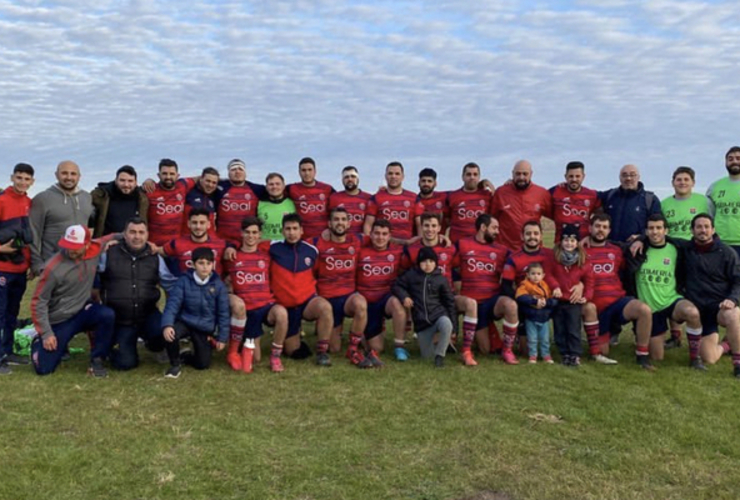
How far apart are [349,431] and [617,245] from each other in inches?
196

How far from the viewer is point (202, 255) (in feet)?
24.1

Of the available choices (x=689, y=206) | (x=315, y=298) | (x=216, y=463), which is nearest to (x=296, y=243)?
(x=315, y=298)

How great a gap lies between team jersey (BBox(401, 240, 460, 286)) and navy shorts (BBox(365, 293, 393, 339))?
558mm

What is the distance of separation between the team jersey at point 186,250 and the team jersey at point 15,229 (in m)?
1.66

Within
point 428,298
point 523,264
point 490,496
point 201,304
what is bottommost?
point 490,496

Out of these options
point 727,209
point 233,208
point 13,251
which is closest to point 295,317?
point 233,208

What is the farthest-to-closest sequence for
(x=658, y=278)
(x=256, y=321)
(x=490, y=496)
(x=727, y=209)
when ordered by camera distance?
1. (x=727, y=209)
2. (x=658, y=278)
3. (x=256, y=321)
4. (x=490, y=496)

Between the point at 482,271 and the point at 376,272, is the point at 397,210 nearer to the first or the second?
the point at 376,272

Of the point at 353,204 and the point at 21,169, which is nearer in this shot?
the point at 21,169

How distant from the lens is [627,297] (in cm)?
817

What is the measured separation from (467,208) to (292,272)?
3.01m

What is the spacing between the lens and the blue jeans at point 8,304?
24.9 ft

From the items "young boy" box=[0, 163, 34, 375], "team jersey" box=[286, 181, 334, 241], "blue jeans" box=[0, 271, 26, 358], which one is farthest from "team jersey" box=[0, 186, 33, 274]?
"team jersey" box=[286, 181, 334, 241]

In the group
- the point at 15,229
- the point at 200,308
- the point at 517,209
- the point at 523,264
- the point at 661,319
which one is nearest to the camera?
the point at 200,308
